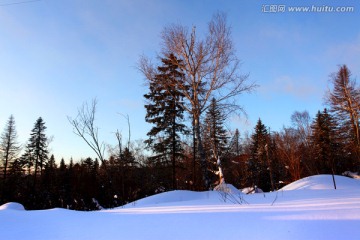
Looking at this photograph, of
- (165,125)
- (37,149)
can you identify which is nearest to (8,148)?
(37,149)

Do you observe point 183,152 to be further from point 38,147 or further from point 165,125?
point 38,147

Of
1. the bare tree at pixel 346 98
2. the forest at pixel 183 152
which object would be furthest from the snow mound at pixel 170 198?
the bare tree at pixel 346 98

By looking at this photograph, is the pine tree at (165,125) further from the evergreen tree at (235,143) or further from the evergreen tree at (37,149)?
the evergreen tree at (37,149)

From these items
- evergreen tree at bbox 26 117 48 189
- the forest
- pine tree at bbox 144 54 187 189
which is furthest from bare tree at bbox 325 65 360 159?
evergreen tree at bbox 26 117 48 189

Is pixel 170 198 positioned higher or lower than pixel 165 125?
lower

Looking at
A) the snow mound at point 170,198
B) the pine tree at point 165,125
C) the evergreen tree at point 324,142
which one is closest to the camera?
the snow mound at point 170,198

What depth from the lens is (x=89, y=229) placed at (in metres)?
2.55

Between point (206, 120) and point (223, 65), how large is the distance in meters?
2.49

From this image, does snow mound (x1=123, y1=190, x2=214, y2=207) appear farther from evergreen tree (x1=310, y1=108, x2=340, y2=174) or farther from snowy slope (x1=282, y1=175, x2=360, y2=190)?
evergreen tree (x1=310, y1=108, x2=340, y2=174)

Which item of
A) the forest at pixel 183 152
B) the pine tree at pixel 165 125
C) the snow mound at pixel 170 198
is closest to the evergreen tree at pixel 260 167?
the forest at pixel 183 152

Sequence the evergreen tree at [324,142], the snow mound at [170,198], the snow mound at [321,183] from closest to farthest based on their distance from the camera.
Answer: the snow mound at [170,198], the snow mound at [321,183], the evergreen tree at [324,142]

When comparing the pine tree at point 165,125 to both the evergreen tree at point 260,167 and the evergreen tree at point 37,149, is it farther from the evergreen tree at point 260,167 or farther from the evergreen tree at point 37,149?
the evergreen tree at point 37,149

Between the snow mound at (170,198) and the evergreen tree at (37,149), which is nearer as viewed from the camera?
the snow mound at (170,198)

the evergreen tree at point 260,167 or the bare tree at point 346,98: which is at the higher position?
the bare tree at point 346,98
